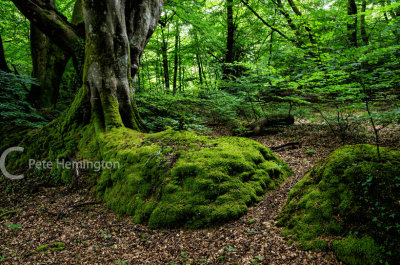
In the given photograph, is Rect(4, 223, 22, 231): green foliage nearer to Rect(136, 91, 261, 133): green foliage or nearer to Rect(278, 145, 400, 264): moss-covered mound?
Rect(136, 91, 261, 133): green foliage

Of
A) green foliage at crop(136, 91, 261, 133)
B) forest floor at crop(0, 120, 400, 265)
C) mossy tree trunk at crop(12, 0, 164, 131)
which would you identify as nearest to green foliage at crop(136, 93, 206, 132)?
green foliage at crop(136, 91, 261, 133)

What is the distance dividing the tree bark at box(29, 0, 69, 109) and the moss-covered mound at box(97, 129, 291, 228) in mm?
5828

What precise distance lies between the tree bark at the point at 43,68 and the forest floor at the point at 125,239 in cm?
581

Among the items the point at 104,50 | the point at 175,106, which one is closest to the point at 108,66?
the point at 104,50

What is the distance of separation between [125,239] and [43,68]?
30.0ft

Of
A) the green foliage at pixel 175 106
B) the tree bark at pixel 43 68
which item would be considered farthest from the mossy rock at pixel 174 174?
the tree bark at pixel 43 68

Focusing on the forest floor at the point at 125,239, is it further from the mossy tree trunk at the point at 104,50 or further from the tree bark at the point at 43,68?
the tree bark at the point at 43,68

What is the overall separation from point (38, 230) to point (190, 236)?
2.87m

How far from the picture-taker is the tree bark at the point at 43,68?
8.74 meters

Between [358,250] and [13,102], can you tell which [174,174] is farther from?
[13,102]

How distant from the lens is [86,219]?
153 inches

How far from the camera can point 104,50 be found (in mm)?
5570

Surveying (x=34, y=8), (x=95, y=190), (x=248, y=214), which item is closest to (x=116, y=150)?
(x=95, y=190)

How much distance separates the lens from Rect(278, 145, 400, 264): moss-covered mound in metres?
2.06
